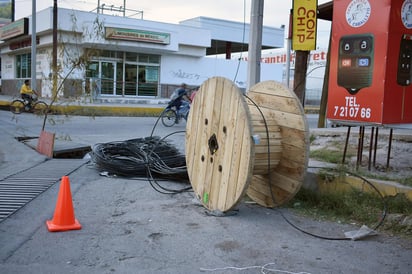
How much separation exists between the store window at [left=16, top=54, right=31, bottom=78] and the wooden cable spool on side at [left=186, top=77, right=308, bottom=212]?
3113 cm

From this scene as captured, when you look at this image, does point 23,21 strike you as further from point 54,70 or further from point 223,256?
point 223,256

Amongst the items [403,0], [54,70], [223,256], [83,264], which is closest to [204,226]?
[223,256]

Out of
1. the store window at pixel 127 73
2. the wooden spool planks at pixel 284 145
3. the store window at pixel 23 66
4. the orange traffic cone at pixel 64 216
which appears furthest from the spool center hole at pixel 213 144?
the store window at pixel 23 66

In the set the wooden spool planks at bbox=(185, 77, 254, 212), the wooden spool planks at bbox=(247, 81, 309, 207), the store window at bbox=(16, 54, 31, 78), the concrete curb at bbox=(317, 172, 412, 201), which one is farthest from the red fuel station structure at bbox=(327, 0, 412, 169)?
the store window at bbox=(16, 54, 31, 78)

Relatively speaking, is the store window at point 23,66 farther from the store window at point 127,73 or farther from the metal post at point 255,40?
the metal post at point 255,40

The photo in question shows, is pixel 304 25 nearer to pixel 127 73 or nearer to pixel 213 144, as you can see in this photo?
pixel 213 144

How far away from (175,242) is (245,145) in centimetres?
128

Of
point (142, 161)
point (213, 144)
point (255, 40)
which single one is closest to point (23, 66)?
point (142, 161)

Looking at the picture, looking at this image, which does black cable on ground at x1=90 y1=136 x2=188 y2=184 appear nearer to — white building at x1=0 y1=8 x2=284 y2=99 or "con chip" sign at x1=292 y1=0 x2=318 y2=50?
"con chip" sign at x1=292 y1=0 x2=318 y2=50

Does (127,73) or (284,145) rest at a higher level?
(127,73)

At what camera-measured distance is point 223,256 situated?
4.18m

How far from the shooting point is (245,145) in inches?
193

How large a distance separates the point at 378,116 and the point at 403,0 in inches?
61.8

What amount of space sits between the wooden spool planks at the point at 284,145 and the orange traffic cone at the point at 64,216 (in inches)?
90.8
